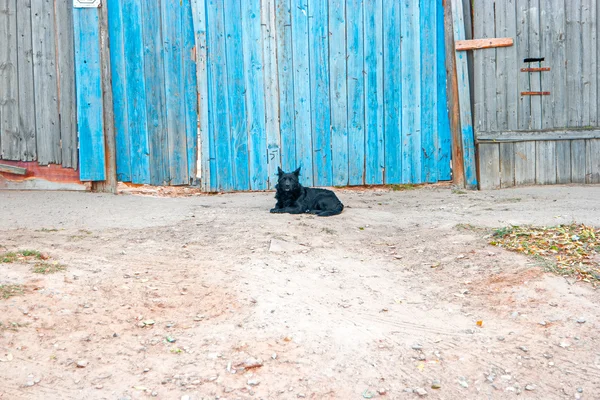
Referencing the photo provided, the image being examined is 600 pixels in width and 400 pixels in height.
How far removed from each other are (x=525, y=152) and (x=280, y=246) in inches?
169

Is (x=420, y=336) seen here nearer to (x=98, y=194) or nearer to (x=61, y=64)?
(x=98, y=194)

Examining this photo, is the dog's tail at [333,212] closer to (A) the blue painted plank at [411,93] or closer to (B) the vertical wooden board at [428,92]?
(A) the blue painted plank at [411,93]

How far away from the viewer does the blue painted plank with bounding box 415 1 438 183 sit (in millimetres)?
8672

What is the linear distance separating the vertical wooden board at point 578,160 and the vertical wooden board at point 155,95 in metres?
5.14

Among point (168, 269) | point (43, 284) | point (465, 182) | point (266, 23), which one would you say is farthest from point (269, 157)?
point (43, 284)

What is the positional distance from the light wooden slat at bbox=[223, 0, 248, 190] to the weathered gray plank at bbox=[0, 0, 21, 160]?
Answer: 2.54m

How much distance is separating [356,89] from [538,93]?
2307 mm

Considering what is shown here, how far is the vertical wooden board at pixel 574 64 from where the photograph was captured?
873 centimetres

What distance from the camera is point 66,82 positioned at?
8.34 m

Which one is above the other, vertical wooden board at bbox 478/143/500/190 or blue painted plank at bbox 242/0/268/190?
blue painted plank at bbox 242/0/268/190

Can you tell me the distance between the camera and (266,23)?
28.0ft

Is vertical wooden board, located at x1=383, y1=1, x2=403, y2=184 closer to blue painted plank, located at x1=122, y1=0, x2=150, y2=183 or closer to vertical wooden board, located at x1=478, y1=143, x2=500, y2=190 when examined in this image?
vertical wooden board, located at x1=478, y1=143, x2=500, y2=190

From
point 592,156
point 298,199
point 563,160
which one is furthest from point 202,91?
point 592,156

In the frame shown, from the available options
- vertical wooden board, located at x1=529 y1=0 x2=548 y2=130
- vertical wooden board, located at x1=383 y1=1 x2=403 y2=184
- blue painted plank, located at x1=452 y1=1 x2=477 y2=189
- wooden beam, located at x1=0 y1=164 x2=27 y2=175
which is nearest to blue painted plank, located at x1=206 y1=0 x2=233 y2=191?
vertical wooden board, located at x1=383 y1=1 x2=403 y2=184
